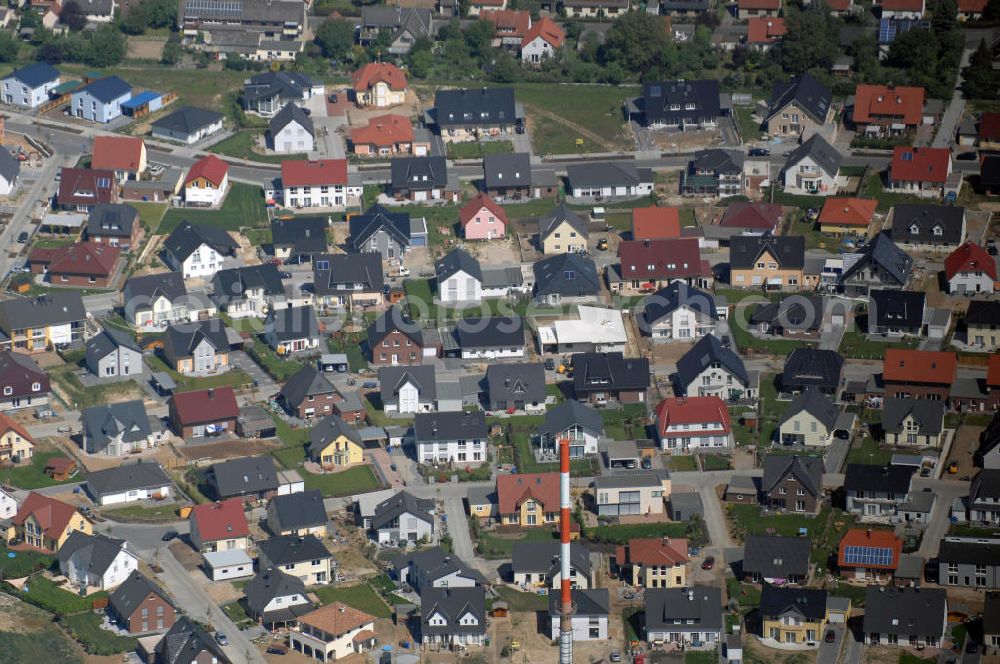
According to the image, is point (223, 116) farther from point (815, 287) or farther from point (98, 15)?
point (815, 287)

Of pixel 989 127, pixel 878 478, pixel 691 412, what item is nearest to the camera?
pixel 878 478

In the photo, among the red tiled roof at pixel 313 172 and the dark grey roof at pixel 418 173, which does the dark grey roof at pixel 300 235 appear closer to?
the red tiled roof at pixel 313 172

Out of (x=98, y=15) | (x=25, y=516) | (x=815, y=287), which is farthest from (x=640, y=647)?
(x=98, y=15)

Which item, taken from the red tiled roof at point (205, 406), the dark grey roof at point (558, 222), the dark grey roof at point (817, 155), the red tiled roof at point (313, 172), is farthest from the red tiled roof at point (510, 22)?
the red tiled roof at point (205, 406)

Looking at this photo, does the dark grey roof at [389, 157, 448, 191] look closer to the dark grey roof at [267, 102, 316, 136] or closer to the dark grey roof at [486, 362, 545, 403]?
the dark grey roof at [267, 102, 316, 136]

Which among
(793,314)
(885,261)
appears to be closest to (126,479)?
(793,314)

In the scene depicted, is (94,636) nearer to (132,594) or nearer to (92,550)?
(132,594)
